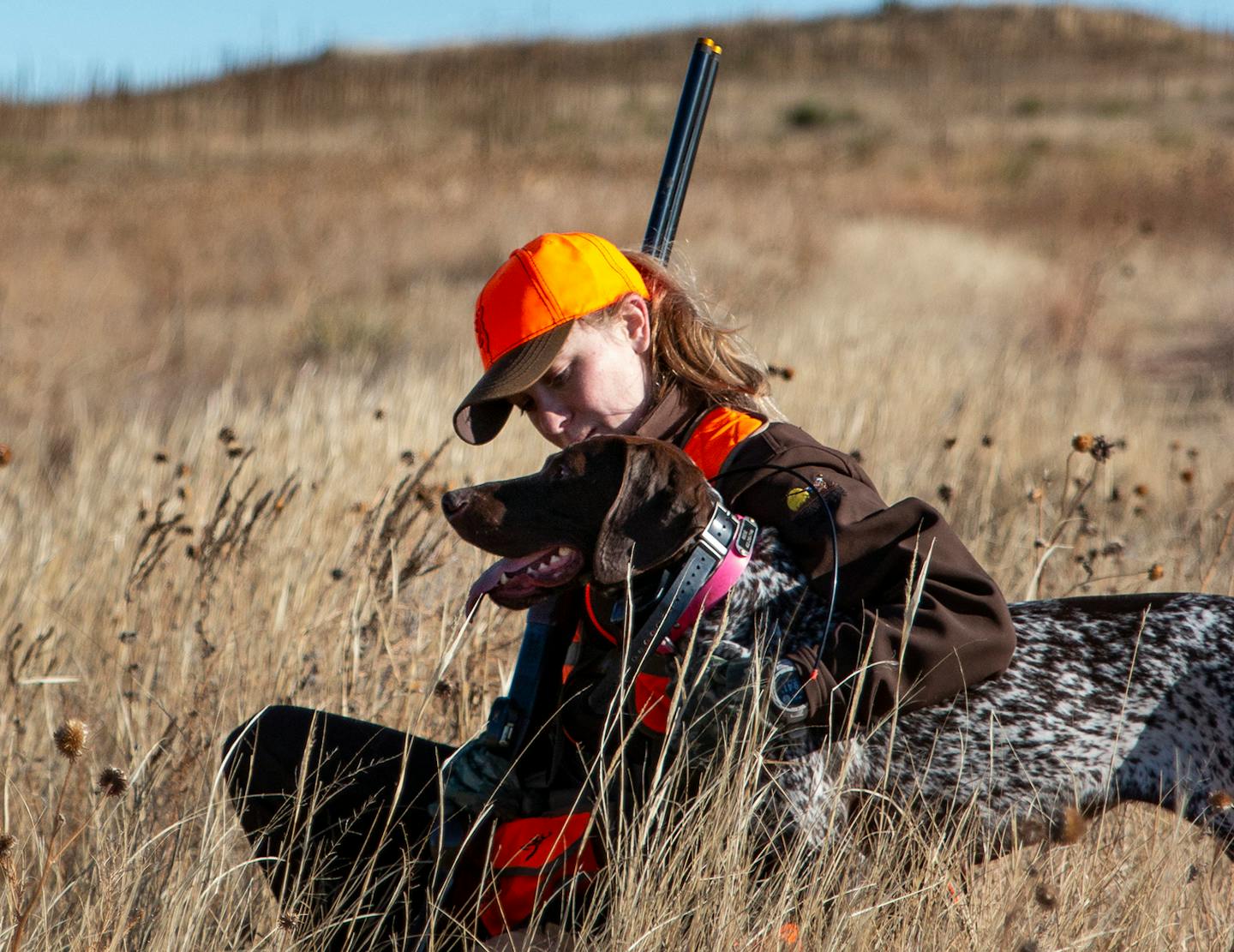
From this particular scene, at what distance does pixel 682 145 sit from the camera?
9.78ft

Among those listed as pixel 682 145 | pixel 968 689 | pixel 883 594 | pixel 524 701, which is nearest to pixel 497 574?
pixel 524 701

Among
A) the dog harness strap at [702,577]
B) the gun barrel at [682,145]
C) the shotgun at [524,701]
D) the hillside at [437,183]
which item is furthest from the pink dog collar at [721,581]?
the hillside at [437,183]

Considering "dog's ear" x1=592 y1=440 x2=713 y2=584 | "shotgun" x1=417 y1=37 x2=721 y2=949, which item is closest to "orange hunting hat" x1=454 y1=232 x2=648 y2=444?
"shotgun" x1=417 y1=37 x2=721 y2=949

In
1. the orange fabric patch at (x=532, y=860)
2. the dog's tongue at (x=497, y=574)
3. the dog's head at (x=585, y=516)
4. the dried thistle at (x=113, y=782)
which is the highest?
the dog's head at (x=585, y=516)

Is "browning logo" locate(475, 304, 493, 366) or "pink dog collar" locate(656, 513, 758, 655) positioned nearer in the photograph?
"pink dog collar" locate(656, 513, 758, 655)

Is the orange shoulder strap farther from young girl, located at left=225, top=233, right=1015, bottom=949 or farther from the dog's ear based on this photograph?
the dog's ear

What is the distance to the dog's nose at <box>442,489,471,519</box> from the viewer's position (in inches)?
76.5

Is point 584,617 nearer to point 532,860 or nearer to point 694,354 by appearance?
point 532,860

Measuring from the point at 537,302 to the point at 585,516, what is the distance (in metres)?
0.48

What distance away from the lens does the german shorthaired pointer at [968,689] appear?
6.28 ft

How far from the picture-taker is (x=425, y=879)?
239cm

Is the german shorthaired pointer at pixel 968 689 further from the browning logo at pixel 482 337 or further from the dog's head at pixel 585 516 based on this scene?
the browning logo at pixel 482 337

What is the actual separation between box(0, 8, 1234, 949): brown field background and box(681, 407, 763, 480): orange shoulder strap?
1.61 ft

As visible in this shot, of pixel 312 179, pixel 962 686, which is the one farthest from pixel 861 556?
pixel 312 179
